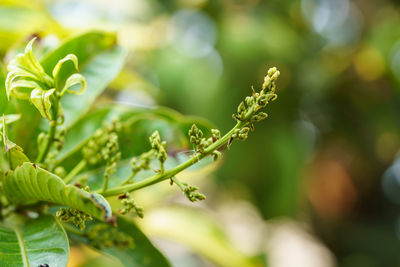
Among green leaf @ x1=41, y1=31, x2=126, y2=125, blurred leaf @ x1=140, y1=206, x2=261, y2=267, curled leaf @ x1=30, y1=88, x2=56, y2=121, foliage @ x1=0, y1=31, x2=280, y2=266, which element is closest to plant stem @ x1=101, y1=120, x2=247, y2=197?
foliage @ x1=0, y1=31, x2=280, y2=266

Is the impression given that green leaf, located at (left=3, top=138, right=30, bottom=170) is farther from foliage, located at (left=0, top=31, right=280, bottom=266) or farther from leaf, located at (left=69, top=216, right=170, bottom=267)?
leaf, located at (left=69, top=216, right=170, bottom=267)

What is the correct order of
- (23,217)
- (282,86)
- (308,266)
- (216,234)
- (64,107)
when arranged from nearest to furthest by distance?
(23,217)
(64,107)
(216,234)
(282,86)
(308,266)

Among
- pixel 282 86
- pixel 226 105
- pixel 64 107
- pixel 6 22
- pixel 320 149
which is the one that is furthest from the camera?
pixel 320 149

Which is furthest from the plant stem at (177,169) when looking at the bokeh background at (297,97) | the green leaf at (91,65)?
the bokeh background at (297,97)

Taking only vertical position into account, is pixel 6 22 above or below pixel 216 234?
above

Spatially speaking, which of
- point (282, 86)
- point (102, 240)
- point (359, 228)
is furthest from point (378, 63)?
point (102, 240)

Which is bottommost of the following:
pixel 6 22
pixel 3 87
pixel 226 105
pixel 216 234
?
pixel 3 87

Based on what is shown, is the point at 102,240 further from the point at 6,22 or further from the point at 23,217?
the point at 6,22
